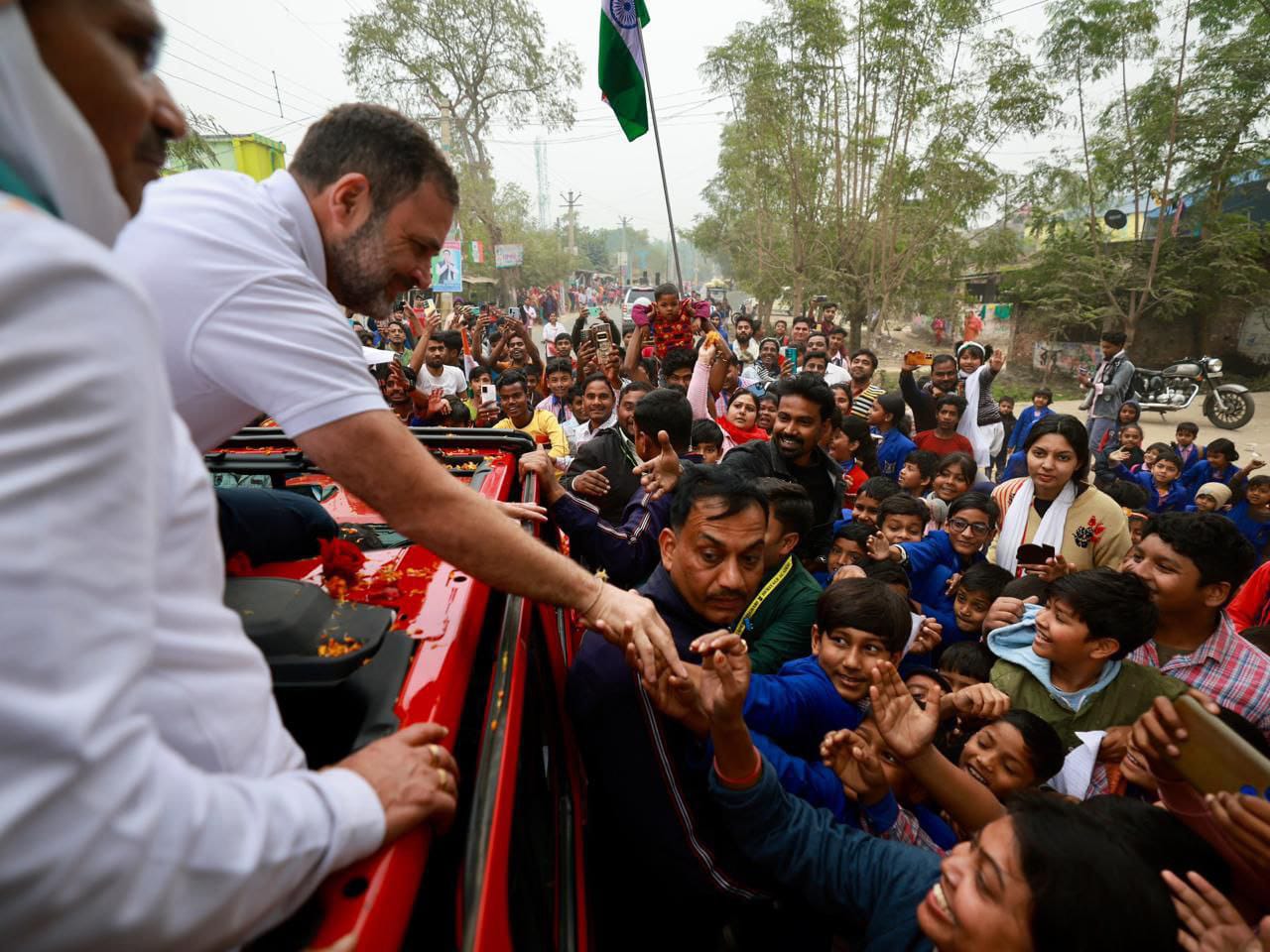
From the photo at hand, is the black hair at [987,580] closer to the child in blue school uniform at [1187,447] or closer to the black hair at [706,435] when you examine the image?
the black hair at [706,435]

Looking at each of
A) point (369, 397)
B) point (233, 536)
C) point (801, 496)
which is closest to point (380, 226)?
point (369, 397)

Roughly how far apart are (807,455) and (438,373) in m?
5.11

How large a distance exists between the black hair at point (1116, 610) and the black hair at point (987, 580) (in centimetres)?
75

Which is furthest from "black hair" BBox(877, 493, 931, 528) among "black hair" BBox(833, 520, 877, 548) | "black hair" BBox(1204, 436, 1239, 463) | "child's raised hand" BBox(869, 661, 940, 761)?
"black hair" BBox(1204, 436, 1239, 463)

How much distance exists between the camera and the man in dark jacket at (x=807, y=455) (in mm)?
3957

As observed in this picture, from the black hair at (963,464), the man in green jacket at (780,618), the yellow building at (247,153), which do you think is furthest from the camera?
the yellow building at (247,153)

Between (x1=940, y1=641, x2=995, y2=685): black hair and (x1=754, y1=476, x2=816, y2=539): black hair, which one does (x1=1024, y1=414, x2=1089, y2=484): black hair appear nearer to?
(x1=940, y1=641, x2=995, y2=685): black hair

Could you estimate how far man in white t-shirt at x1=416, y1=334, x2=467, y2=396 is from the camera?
24.4 feet

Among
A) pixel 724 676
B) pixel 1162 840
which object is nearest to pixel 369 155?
pixel 724 676

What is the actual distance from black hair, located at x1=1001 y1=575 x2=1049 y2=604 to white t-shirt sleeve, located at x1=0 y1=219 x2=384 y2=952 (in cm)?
329

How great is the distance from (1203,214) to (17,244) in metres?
22.2

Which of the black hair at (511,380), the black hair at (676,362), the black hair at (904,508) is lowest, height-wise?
the black hair at (904,508)

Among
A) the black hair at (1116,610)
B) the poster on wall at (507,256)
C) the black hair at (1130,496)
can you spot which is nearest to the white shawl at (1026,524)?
the black hair at (1116,610)

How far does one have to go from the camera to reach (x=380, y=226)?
1.81 m
